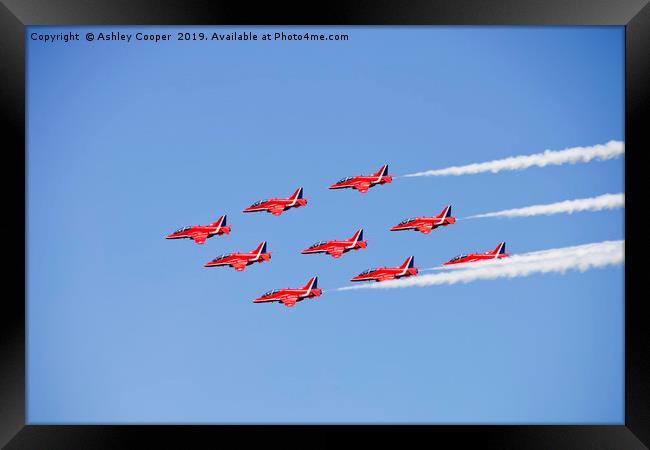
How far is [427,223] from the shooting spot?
15250 mm

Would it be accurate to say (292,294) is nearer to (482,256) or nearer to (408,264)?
(408,264)

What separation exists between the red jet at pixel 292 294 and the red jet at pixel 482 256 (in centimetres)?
210

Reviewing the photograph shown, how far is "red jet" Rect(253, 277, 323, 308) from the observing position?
15148 millimetres

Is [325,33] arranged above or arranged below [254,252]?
above

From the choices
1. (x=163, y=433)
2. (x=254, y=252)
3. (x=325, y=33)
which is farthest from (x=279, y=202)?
(x=163, y=433)

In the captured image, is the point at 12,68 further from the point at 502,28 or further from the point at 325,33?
the point at 502,28

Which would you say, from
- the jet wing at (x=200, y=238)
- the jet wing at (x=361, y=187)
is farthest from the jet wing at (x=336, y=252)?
the jet wing at (x=200, y=238)

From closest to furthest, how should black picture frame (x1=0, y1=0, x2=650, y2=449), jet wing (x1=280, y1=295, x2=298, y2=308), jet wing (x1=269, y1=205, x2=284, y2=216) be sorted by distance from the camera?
black picture frame (x1=0, y1=0, x2=650, y2=449) < jet wing (x1=280, y1=295, x2=298, y2=308) < jet wing (x1=269, y1=205, x2=284, y2=216)

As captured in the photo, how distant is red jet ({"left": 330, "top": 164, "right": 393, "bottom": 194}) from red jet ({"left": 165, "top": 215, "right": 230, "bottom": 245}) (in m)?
1.83

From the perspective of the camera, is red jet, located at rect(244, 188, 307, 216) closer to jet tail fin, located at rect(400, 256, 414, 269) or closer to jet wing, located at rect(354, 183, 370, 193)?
jet wing, located at rect(354, 183, 370, 193)

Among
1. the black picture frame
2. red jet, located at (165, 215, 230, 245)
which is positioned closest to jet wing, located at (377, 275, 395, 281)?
the black picture frame

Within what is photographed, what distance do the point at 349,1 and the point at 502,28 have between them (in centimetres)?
244

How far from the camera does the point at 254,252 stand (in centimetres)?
1532

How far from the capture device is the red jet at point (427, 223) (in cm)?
1524
